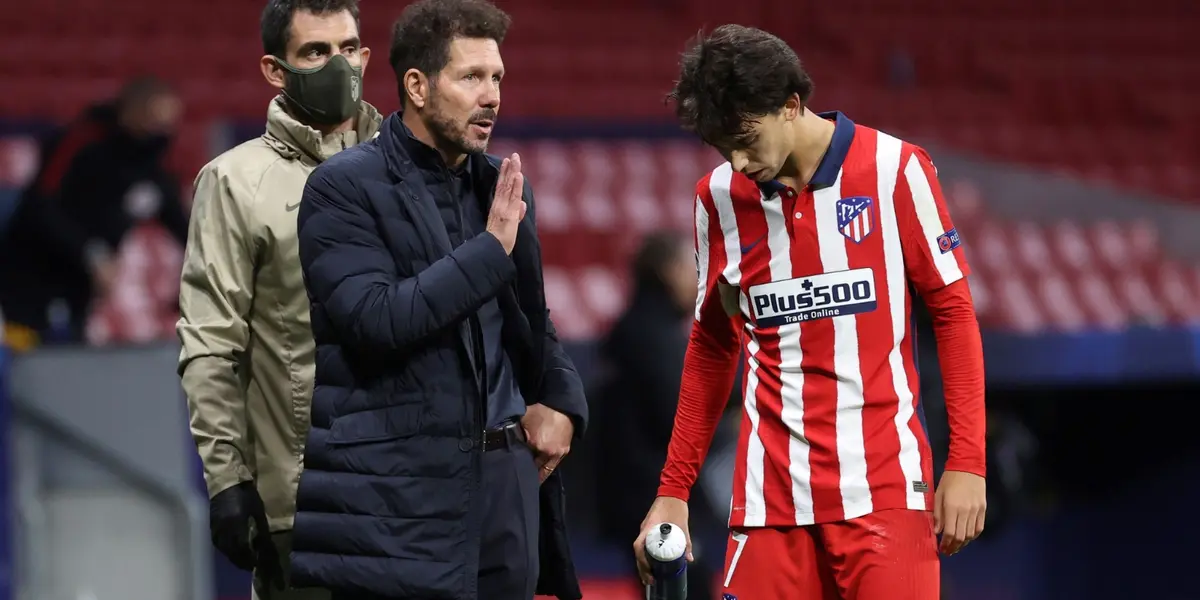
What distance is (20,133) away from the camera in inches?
360

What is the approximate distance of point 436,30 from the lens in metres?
2.87

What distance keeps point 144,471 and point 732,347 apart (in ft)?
9.97

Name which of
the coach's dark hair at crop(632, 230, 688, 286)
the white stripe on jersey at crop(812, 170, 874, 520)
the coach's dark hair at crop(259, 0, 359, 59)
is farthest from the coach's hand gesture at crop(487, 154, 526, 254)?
the coach's dark hair at crop(632, 230, 688, 286)

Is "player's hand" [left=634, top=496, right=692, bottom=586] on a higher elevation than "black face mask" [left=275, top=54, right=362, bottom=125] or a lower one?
lower

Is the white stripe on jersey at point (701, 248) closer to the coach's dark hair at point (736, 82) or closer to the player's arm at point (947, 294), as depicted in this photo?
the coach's dark hair at point (736, 82)

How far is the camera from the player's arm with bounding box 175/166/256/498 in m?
3.16

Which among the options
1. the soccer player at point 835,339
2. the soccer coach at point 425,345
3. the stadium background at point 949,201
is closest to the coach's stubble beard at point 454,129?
the soccer coach at point 425,345

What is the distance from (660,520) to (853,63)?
9207 millimetres

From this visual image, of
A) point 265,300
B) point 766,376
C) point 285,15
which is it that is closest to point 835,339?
point 766,376

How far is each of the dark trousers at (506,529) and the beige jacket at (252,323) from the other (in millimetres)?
547

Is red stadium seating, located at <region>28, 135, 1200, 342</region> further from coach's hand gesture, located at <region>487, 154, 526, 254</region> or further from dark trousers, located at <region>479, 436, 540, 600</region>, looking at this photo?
coach's hand gesture, located at <region>487, 154, 526, 254</region>

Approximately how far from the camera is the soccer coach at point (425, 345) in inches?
107

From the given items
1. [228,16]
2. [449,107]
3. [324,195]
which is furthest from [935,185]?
[228,16]

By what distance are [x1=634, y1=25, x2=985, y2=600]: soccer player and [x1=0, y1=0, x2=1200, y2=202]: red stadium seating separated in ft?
22.0
